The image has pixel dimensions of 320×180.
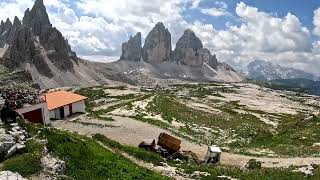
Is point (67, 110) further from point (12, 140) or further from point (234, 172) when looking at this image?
point (12, 140)

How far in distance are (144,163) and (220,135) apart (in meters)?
32.1

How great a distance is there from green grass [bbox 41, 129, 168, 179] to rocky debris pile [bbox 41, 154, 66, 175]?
1.54ft

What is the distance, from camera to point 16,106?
166 feet

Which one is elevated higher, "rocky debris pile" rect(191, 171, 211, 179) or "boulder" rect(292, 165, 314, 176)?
"rocky debris pile" rect(191, 171, 211, 179)

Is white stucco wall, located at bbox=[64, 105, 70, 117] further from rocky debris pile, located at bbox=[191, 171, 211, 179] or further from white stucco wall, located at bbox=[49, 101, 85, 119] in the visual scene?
rocky debris pile, located at bbox=[191, 171, 211, 179]

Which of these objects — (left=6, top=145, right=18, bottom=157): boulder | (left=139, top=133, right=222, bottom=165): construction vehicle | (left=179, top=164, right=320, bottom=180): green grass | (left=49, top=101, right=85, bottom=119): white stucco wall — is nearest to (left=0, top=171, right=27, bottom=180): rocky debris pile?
(left=6, top=145, right=18, bottom=157): boulder

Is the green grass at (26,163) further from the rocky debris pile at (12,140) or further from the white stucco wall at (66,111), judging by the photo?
the white stucco wall at (66,111)

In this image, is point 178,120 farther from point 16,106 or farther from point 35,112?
point 16,106

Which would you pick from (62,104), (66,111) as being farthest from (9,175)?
(66,111)

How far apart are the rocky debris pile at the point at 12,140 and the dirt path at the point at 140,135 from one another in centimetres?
2126

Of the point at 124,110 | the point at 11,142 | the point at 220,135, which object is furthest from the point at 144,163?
the point at 124,110

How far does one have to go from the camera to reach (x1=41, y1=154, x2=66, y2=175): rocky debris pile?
100 feet

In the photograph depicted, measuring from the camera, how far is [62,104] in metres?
82.7

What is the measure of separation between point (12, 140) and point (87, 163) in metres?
5.70
